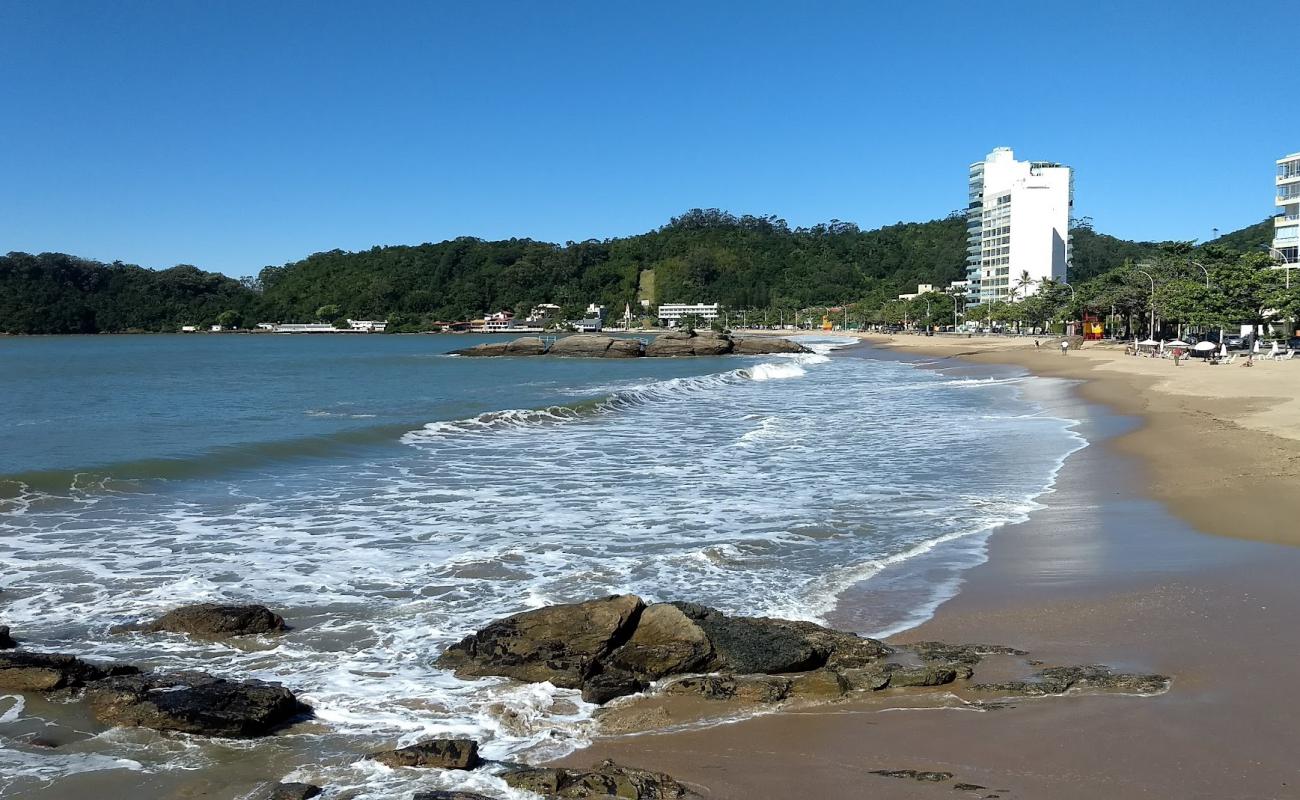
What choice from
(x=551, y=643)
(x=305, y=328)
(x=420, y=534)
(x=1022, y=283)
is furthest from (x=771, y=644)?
(x=305, y=328)

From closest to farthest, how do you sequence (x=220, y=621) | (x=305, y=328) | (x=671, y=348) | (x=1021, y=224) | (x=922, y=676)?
(x=922, y=676), (x=220, y=621), (x=671, y=348), (x=1021, y=224), (x=305, y=328)

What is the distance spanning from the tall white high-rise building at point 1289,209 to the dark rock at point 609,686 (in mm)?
77391

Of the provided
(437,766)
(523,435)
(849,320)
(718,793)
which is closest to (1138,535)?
(718,793)

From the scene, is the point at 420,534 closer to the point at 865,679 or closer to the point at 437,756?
the point at 437,756

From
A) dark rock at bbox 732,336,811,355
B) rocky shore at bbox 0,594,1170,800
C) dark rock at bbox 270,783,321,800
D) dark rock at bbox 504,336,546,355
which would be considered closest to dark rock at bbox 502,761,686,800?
rocky shore at bbox 0,594,1170,800

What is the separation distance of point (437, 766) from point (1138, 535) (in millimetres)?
8443

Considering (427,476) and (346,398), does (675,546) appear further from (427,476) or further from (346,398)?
(346,398)

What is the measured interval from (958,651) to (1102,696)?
43.2 inches

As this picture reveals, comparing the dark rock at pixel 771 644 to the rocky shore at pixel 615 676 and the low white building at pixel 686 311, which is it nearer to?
Answer: the rocky shore at pixel 615 676

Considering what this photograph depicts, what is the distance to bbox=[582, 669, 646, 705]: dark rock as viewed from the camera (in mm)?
6188

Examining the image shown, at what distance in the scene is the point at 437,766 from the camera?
5.16m

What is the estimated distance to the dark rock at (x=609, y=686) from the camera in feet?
20.3

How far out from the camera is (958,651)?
6.81 meters

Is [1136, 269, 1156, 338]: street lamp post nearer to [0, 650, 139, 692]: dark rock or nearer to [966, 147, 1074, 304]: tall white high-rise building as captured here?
[966, 147, 1074, 304]: tall white high-rise building
